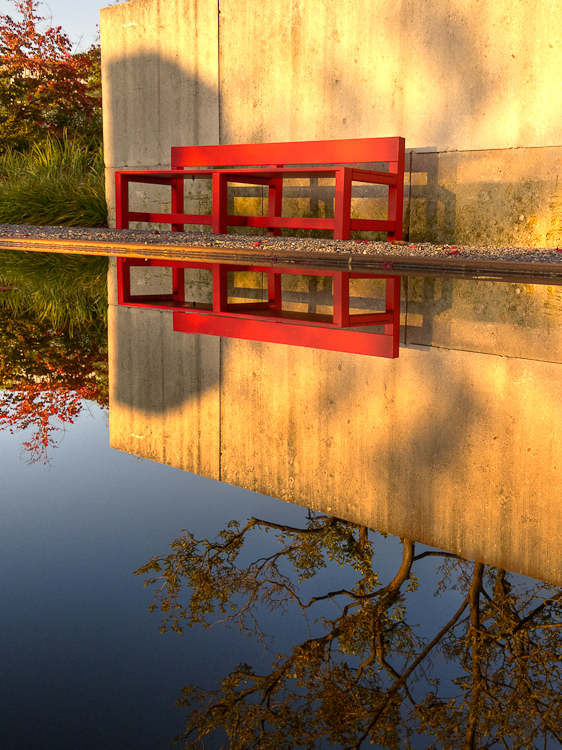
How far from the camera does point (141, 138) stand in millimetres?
9102

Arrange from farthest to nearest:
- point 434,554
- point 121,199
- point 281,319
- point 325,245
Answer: point 121,199, point 325,245, point 281,319, point 434,554

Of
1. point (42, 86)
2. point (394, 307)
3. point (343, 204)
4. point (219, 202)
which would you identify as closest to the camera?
point (394, 307)

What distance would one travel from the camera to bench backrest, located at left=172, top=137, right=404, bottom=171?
6215 millimetres

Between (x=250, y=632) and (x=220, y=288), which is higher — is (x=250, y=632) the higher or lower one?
the lower one

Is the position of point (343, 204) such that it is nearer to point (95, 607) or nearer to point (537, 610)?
point (537, 610)

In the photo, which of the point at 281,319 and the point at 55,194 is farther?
the point at 55,194

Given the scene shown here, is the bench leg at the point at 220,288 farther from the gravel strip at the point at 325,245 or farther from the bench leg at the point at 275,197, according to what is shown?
the bench leg at the point at 275,197

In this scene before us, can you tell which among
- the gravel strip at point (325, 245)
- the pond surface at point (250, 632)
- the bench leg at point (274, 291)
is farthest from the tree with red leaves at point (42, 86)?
the pond surface at point (250, 632)

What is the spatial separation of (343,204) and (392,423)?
4097 mm

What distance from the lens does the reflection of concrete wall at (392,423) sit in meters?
1.88

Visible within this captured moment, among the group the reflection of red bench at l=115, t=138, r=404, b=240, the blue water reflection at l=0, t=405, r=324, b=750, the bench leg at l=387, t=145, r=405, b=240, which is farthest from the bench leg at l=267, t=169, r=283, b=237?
the blue water reflection at l=0, t=405, r=324, b=750

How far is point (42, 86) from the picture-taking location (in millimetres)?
16000

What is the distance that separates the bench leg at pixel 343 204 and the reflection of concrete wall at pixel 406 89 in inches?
27.8

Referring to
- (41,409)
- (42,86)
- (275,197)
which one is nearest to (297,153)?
(275,197)
